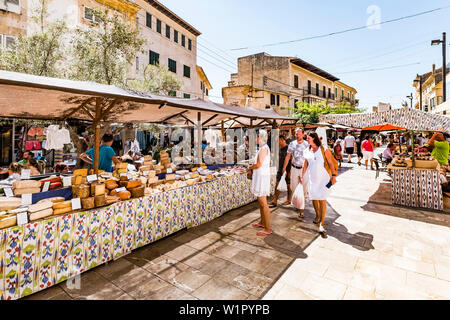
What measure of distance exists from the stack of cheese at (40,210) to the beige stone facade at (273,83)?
24.7 meters

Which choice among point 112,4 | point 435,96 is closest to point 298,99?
point 435,96

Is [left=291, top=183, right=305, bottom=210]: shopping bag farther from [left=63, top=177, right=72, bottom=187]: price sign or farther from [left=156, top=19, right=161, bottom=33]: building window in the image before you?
[left=156, top=19, right=161, bottom=33]: building window

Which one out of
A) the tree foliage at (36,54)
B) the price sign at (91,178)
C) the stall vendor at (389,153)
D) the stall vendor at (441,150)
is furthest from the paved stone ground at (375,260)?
the tree foliage at (36,54)

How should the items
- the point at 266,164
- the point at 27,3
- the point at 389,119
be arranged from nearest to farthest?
the point at 266,164 < the point at 389,119 < the point at 27,3

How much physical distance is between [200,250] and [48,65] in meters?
9.40

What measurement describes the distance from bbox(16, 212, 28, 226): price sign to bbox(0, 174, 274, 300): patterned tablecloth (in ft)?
0.14

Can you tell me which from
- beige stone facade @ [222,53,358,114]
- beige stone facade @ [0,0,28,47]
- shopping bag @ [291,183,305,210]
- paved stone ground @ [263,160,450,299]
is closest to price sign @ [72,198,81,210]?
paved stone ground @ [263,160,450,299]

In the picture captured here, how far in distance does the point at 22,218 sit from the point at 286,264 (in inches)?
125

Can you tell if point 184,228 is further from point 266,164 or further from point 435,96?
point 435,96

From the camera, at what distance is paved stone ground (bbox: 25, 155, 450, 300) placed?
250 centimetres

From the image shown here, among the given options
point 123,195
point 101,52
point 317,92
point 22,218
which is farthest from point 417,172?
point 317,92

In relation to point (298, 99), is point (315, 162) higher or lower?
lower

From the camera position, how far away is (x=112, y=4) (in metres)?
15.5

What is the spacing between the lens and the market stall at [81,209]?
92.0 inches
